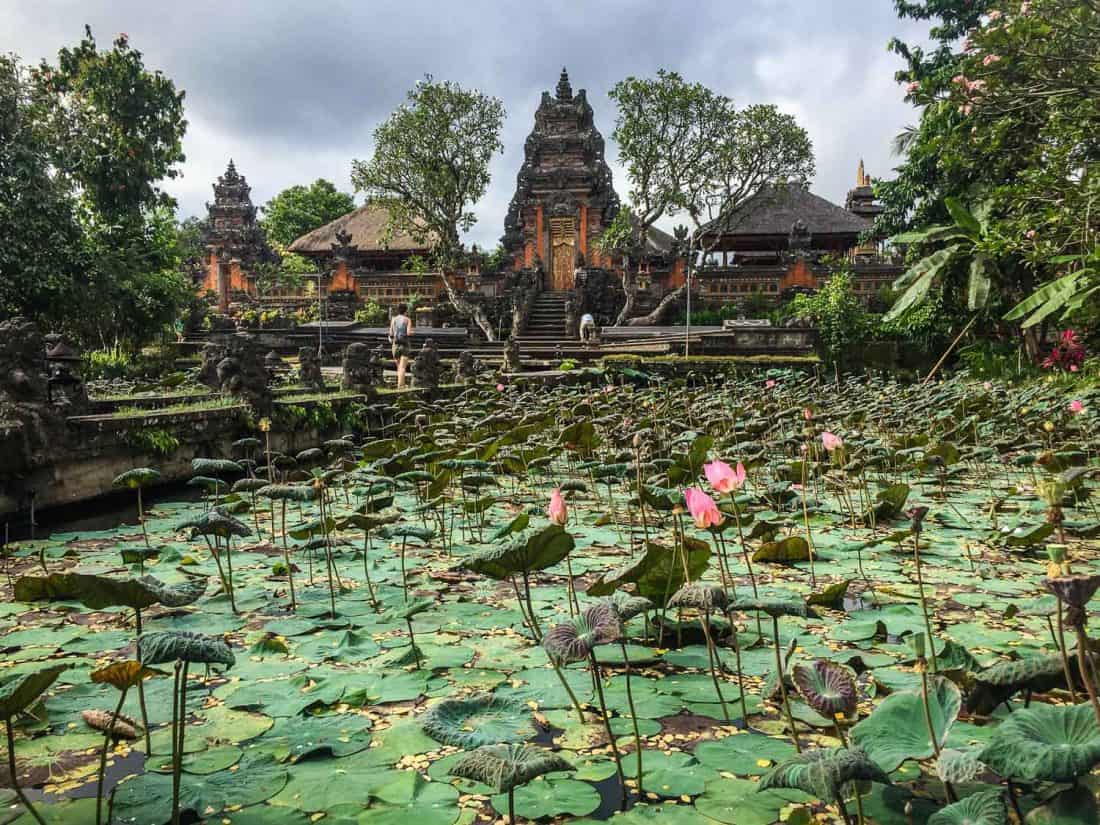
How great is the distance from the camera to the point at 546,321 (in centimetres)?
2300

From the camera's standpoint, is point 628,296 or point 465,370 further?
point 628,296

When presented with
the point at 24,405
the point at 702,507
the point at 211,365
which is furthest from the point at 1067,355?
the point at 24,405

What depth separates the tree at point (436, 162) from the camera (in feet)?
70.7

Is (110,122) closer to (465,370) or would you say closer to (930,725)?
(465,370)

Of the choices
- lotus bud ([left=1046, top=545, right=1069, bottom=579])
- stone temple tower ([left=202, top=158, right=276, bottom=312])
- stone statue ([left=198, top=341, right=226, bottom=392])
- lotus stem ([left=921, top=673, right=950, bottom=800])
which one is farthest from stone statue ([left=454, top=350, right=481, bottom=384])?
stone temple tower ([left=202, top=158, right=276, bottom=312])

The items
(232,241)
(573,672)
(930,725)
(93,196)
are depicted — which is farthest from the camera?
(232,241)

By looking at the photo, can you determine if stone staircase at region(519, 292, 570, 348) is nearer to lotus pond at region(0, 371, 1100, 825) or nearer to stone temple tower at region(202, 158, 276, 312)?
stone temple tower at region(202, 158, 276, 312)

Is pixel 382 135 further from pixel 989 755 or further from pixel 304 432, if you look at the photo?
pixel 989 755

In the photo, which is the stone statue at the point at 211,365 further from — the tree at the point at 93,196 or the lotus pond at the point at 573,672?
the lotus pond at the point at 573,672

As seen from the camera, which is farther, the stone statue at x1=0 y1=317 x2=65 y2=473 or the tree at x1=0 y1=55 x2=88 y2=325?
the tree at x1=0 y1=55 x2=88 y2=325

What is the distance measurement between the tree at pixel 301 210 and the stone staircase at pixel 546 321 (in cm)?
2042

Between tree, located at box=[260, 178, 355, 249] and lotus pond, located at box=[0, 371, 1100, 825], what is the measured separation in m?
37.8

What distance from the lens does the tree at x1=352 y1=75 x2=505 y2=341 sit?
21.5 metres

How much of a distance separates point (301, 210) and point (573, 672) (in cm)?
4154
